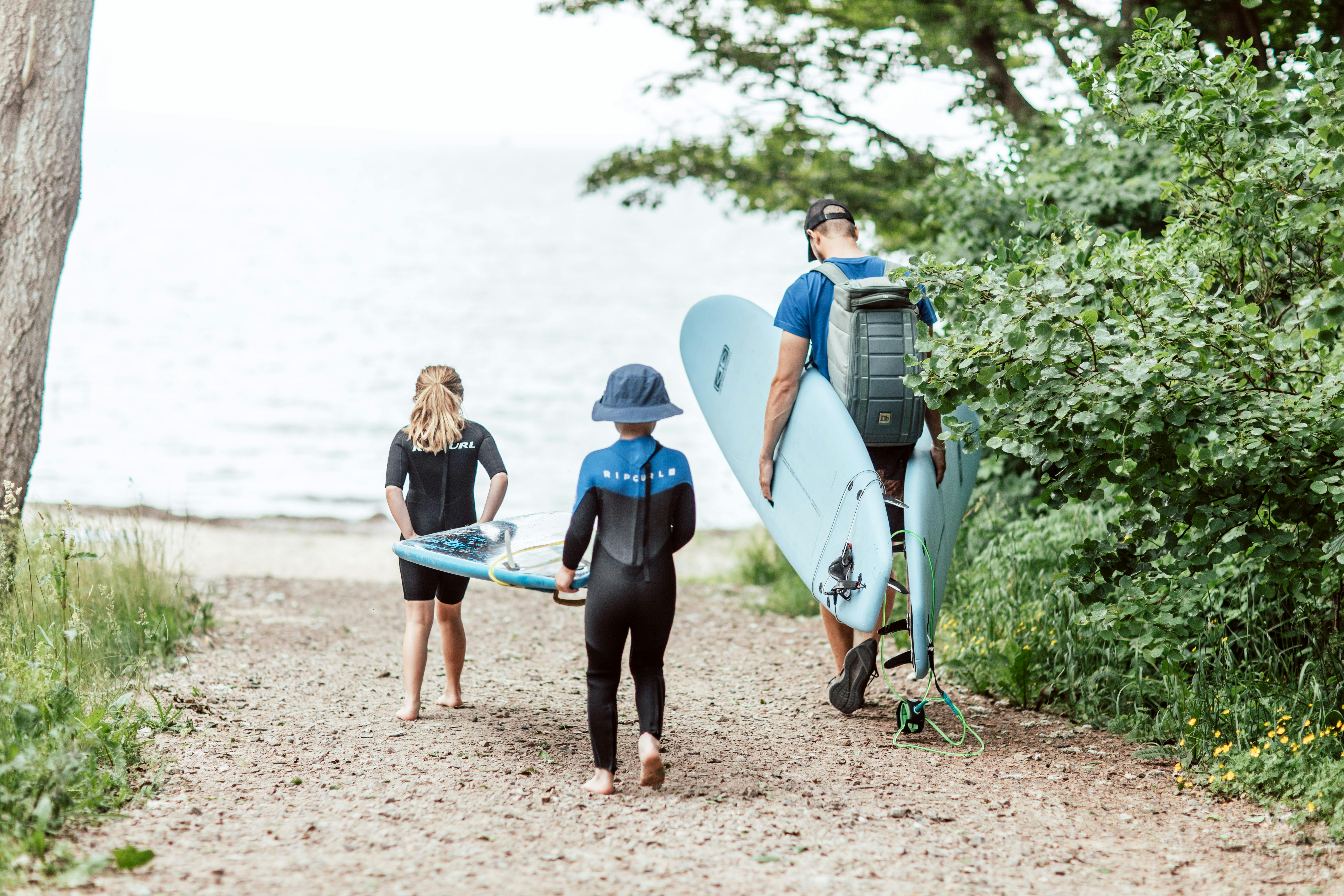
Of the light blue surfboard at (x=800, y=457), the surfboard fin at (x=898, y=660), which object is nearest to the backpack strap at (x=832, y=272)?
the light blue surfboard at (x=800, y=457)

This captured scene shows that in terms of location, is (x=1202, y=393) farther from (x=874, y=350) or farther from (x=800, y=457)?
(x=800, y=457)

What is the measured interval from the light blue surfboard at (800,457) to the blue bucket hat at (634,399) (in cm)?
97

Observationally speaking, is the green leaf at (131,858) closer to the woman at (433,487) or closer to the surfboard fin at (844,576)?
the woman at (433,487)

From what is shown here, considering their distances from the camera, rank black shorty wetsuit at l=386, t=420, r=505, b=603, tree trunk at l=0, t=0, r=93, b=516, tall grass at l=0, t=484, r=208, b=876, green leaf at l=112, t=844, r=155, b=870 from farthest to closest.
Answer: tree trunk at l=0, t=0, r=93, b=516
black shorty wetsuit at l=386, t=420, r=505, b=603
tall grass at l=0, t=484, r=208, b=876
green leaf at l=112, t=844, r=155, b=870

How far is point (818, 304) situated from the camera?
3.93m

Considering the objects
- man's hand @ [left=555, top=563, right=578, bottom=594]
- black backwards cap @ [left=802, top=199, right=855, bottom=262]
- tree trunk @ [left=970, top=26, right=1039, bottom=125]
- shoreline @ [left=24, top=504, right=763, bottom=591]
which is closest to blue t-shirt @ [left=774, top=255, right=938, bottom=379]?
black backwards cap @ [left=802, top=199, right=855, bottom=262]

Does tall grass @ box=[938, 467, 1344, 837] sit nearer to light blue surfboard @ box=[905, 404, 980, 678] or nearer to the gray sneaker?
light blue surfboard @ box=[905, 404, 980, 678]

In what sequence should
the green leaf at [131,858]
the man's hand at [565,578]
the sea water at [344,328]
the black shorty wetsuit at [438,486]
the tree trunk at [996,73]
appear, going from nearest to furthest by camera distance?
the green leaf at [131,858] < the man's hand at [565,578] < the black shorty wetsuit at [438,486] < the tree trunk at [996,73] < the sea water at [344,328]

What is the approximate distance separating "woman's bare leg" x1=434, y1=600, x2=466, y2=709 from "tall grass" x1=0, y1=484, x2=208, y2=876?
1071 millimetres

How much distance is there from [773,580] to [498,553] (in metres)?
4.32

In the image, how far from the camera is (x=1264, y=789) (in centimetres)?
331

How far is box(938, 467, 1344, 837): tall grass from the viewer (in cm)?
334

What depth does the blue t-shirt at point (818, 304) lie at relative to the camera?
3908 millimetres

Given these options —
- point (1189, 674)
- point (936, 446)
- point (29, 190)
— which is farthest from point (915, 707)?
point (29, 190)
